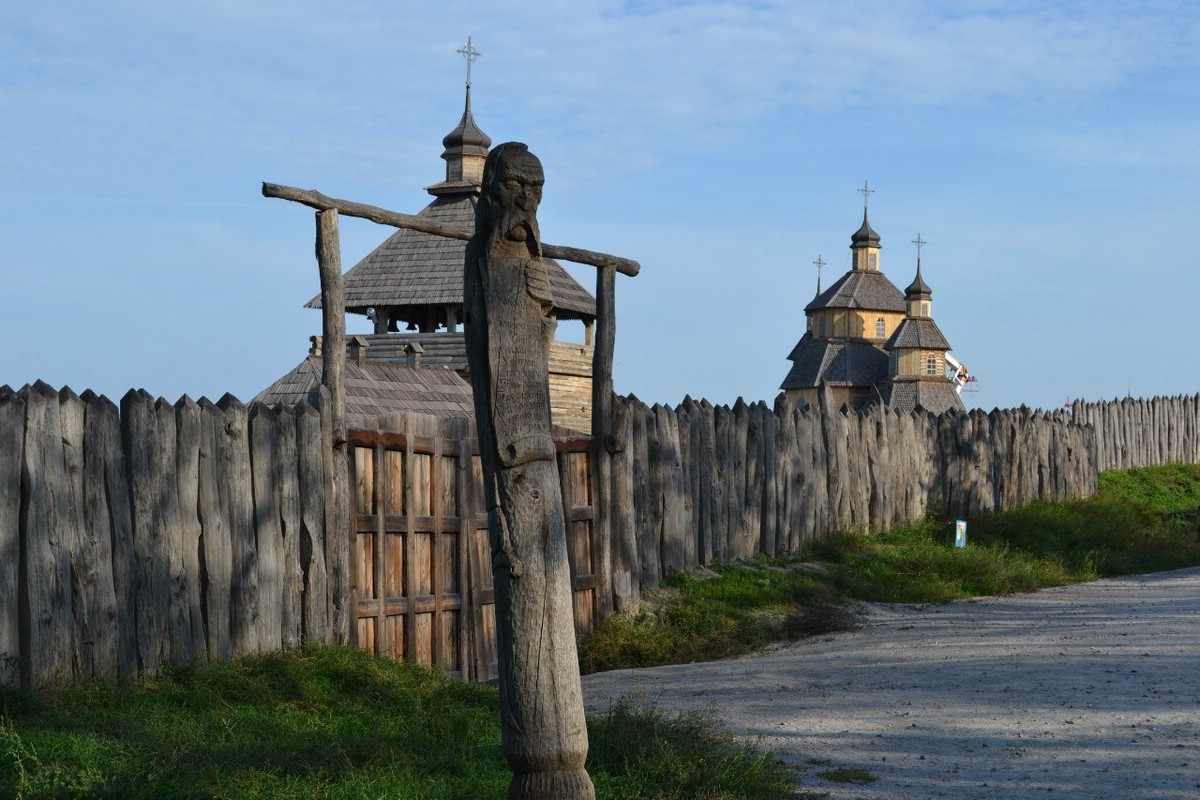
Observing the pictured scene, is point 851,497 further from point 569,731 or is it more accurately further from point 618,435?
point 569,731

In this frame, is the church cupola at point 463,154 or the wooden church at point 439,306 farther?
the church cupola at point 463,154

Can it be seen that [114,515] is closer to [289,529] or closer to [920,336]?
[289,529]

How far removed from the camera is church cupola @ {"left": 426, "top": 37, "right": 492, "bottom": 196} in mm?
36094

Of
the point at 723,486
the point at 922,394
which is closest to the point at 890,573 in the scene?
the point at 723,486

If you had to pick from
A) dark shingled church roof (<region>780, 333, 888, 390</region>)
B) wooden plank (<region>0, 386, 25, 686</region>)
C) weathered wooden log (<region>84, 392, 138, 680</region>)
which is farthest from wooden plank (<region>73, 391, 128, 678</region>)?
dark shingled church roof (<region>780, 333, 888, 390</region>)

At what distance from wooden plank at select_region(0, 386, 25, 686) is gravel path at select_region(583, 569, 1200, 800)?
11.3 feet

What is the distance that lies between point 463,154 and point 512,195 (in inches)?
1249

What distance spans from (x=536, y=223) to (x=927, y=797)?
135 inches

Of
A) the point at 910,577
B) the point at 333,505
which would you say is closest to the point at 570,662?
the point at 333,505

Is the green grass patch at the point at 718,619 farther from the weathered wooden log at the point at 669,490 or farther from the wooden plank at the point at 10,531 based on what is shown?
the wooden plank at the point at 10,531

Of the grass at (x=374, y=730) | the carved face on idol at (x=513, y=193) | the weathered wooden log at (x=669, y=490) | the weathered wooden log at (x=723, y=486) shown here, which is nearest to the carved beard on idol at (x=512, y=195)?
the carved face on idol at (x=513, y=193)

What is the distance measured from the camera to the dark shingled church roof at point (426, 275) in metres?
32.6

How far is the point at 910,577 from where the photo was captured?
14.9 m

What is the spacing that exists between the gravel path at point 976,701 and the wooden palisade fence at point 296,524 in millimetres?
1553
